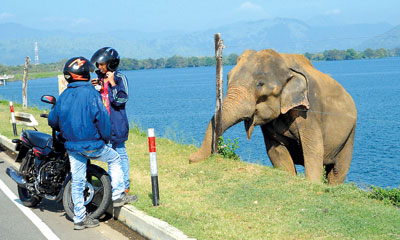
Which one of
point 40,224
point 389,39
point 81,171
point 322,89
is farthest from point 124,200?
point 389,39

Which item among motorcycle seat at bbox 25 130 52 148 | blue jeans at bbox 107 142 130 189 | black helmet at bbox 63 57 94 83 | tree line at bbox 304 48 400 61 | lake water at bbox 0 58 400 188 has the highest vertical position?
black helmet at bbox 63 57 94 83

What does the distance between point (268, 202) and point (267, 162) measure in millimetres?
12406

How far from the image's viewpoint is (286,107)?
9.88 meters

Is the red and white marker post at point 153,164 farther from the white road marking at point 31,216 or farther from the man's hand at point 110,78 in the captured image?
the white road marking at point 31,216

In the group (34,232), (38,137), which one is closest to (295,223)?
(34,232)

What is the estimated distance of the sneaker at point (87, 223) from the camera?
23.9 ft

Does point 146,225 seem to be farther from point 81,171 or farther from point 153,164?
point 81,171

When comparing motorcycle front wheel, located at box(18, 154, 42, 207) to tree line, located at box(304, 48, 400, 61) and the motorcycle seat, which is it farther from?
tree line, located at box(304, 48, 400, 61)

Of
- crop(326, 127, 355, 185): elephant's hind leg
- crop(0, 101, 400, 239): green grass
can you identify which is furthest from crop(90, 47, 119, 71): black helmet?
crop(326, 127, 355, 185): elephant's hind leg

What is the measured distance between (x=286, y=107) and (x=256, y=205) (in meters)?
2.93

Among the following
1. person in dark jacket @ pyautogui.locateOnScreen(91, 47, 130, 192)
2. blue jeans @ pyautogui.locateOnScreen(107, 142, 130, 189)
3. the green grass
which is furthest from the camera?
blue jeans @ pyautogui.locateOnScreen(107, 142, 130, 189)

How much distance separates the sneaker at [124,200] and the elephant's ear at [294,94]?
11.6ft

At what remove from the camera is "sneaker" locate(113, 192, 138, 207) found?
24.7ft

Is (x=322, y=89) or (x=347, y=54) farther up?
(x=322, y=89)
